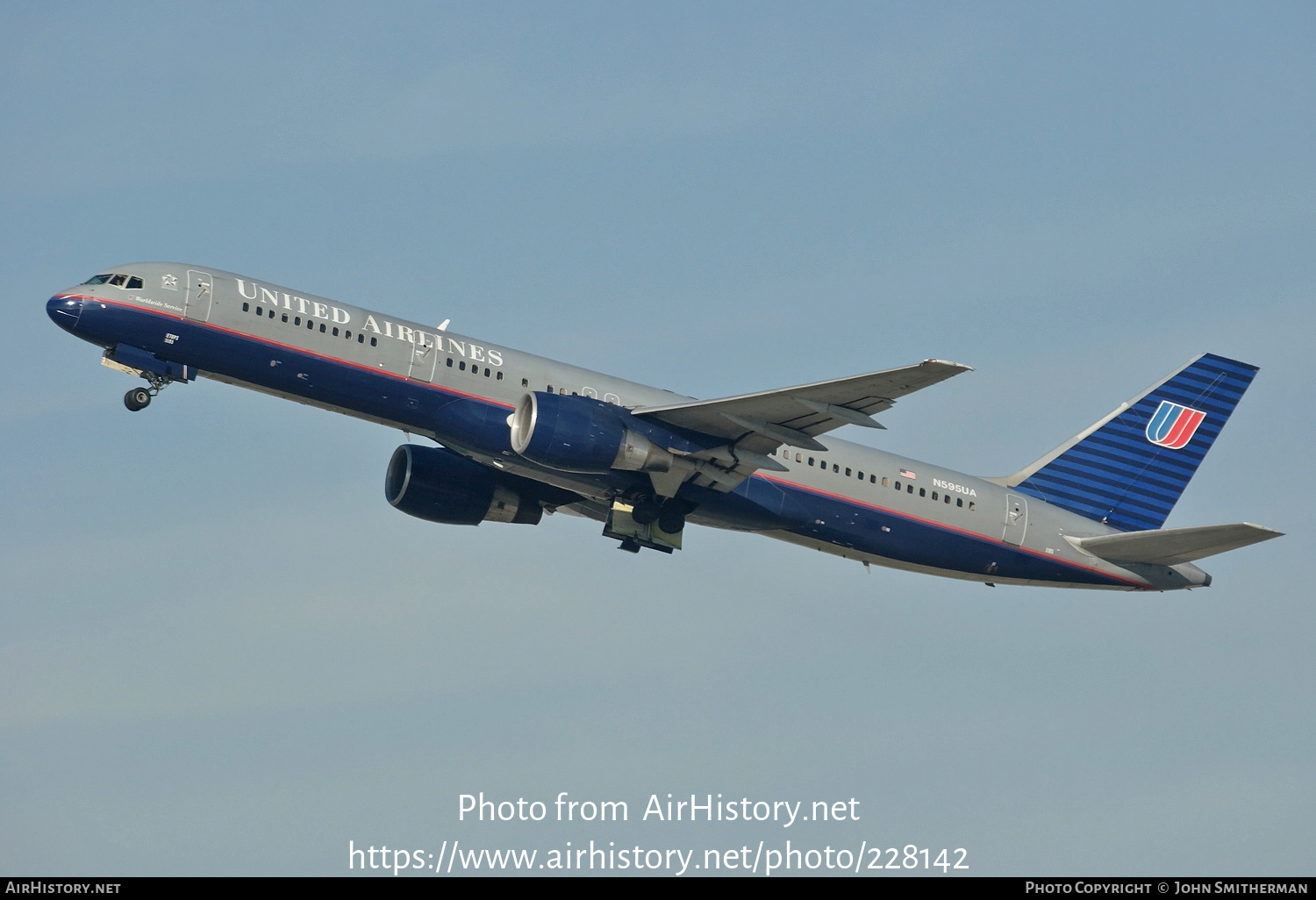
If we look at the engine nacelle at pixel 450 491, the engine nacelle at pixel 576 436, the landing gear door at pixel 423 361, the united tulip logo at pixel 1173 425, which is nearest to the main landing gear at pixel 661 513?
the engine nacelle at pixel 576 436

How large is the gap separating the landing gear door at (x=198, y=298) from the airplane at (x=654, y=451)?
0.07 metres

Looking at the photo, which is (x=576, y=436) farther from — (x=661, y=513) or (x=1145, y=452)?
(x=1145, y=452)

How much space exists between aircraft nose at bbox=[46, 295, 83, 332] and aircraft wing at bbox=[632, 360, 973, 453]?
51.7 feet

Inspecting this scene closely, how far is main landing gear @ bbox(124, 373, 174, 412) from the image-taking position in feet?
140

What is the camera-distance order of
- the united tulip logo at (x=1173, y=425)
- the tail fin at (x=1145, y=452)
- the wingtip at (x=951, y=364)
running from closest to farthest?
the wingtip at (x=951, y=364) → the tail fin at (x=1145, y=452) → the united tulip logo at (x=1173, y=425)

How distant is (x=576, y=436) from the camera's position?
137 feet

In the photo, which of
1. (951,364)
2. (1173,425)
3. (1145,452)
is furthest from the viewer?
(1173,425)

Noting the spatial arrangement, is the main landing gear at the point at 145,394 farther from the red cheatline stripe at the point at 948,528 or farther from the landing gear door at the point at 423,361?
the red cheatline stripe at the point at 948,528

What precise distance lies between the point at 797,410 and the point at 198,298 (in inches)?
667

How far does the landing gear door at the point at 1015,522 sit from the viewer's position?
1934 inches

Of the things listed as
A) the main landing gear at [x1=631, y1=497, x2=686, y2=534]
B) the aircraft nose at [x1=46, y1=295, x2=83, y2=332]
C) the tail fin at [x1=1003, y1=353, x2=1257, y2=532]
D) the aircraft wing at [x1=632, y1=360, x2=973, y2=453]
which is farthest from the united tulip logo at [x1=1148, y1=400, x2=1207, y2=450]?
the aircraft nose at [x1=46, y1=295, x2=83, y2=332]

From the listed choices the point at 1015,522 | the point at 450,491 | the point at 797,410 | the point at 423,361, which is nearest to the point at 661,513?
the point at 797,410

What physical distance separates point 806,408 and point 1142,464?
16916 millimetres

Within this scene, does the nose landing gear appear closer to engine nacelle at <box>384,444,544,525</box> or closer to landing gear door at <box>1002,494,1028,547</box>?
engine nacelle at <box>384,444,544,525</box>
